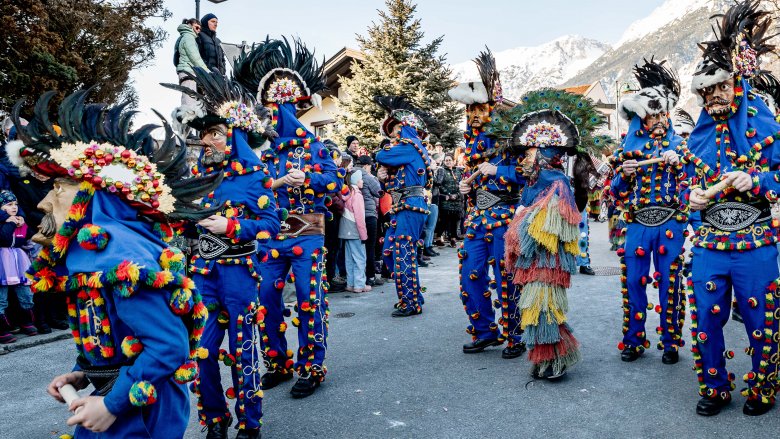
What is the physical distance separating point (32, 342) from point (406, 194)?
14.9 ft

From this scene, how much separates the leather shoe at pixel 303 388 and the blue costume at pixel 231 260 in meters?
0.78

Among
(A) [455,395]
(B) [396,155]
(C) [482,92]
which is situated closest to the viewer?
(A) [455,395]

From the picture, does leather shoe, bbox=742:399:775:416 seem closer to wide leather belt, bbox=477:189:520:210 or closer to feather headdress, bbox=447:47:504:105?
wide leather belt, bbox=477:189:520:210

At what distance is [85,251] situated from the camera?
86.3 inches

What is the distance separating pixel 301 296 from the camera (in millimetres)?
4695

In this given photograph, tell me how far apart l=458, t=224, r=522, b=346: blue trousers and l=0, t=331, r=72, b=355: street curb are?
4.61 m

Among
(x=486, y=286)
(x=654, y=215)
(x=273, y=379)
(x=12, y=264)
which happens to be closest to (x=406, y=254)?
(x=486, y=286)

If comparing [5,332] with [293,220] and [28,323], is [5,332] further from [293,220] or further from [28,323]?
[293,220]

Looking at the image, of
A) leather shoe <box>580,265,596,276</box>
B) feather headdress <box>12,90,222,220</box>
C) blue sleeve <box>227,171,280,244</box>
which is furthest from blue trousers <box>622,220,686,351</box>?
leather shoe <box>580,265,596,276</box>

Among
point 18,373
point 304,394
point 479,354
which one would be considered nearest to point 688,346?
point 479,354

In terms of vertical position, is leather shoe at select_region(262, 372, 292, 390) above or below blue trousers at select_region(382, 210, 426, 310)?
below

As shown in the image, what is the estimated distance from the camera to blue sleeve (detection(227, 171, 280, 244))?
3.63m

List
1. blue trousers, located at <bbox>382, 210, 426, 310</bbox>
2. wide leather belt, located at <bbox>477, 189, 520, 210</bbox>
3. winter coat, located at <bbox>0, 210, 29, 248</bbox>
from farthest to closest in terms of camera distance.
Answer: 1. blue trousers, located at <bbox>382, 210, 426, 310</bbox>
2. winter coat, located at <bbox>0, 210, 29, 248</bbox>
3. wide leather belt, located at <bbox>477, 189, 520, 210</bbox>

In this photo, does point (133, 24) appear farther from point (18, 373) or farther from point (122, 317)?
point (122, 317)
